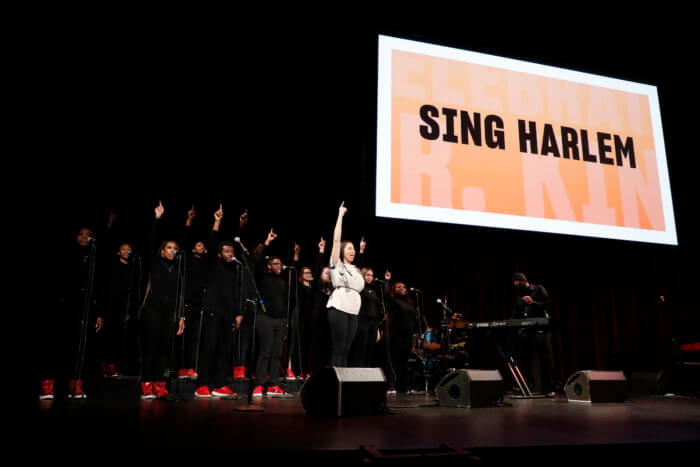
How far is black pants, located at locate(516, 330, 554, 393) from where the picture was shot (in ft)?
16.8

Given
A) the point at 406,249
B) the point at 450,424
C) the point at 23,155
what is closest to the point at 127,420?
the point at 450,424

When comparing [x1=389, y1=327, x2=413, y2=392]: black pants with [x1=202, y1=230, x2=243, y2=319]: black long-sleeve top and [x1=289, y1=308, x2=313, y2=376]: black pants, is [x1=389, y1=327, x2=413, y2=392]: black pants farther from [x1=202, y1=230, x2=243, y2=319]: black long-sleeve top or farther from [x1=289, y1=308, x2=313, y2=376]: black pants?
[x1=202, y1=230, x2=243, y2=319]: black long-sleeve top

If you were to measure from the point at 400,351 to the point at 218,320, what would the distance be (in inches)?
97.1

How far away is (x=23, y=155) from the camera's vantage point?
491 cm

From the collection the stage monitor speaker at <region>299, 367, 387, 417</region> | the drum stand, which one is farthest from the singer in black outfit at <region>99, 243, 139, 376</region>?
the drum stand

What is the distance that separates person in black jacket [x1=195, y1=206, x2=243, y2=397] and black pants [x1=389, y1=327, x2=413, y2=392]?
217 centimetres

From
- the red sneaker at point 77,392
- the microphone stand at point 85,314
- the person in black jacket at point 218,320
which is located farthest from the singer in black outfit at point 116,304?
the person in black jacket at point 218,320

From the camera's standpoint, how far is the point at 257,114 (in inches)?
226

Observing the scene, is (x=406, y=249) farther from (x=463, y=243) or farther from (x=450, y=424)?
(x=450, y=424)

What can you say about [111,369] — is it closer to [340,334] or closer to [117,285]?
[117,285]

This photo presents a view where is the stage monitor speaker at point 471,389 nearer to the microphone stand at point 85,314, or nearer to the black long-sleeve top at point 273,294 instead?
the black long-sleeve top at point 273,294

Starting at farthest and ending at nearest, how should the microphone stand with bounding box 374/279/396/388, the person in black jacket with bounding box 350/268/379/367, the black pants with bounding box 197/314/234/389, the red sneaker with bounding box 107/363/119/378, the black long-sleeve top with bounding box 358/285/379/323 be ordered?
the microphone stand with bounding box 374/279/396/388
the black long-sleeve top with bounding box 358/285/379/323
the red sneaker with bounding box 107/363/119/378
the person in black jacket with bounding box 350/268/379/367
the black pants with bounding box 197/314/234/389

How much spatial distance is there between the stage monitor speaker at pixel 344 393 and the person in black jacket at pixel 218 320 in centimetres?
158

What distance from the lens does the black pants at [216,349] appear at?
14.4ft
